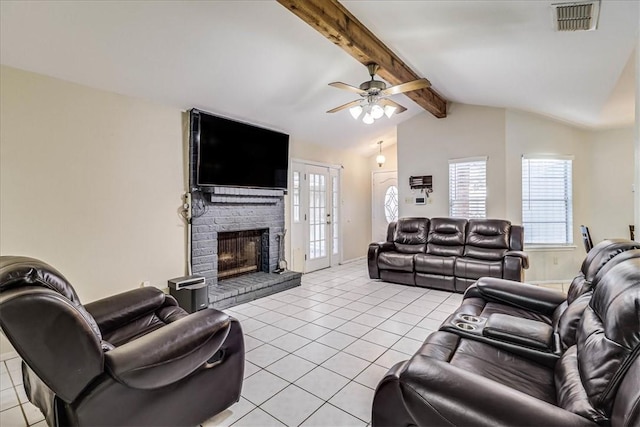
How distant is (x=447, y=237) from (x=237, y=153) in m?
3.55

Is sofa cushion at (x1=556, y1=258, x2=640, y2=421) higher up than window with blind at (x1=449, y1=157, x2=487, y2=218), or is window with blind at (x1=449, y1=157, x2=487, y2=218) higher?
window with blind at (x1=449, y1=157, x2=487, y2=218)

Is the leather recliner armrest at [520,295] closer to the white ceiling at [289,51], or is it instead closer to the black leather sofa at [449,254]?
the black leather sofa at [449,254]

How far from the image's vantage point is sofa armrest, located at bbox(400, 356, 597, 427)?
0.99 metres

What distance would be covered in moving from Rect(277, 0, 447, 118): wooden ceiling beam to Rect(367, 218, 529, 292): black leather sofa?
249cm

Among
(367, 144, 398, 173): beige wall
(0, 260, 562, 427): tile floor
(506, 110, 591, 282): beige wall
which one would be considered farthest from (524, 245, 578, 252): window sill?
(367, 144, 398, 173): beige wall

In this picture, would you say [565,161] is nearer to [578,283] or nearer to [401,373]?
[578,283]

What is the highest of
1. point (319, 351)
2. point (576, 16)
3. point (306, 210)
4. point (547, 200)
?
point (576, 16)

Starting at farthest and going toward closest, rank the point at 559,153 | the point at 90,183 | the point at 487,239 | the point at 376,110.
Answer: the point at 559,153
the point at 487,239
the point at 376,110
the point at 90,183

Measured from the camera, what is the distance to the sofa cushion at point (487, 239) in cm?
466

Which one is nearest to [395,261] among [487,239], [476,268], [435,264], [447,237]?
[435,264]

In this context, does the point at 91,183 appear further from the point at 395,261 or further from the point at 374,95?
the point at 395,261

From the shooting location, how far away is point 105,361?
138cm

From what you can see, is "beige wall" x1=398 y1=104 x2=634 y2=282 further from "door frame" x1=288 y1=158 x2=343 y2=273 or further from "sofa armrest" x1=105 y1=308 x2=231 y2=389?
"sofa armrest" x1=105 y1=308 x2=231 y2=389

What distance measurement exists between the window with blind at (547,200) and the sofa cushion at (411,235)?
1640 millimetres
